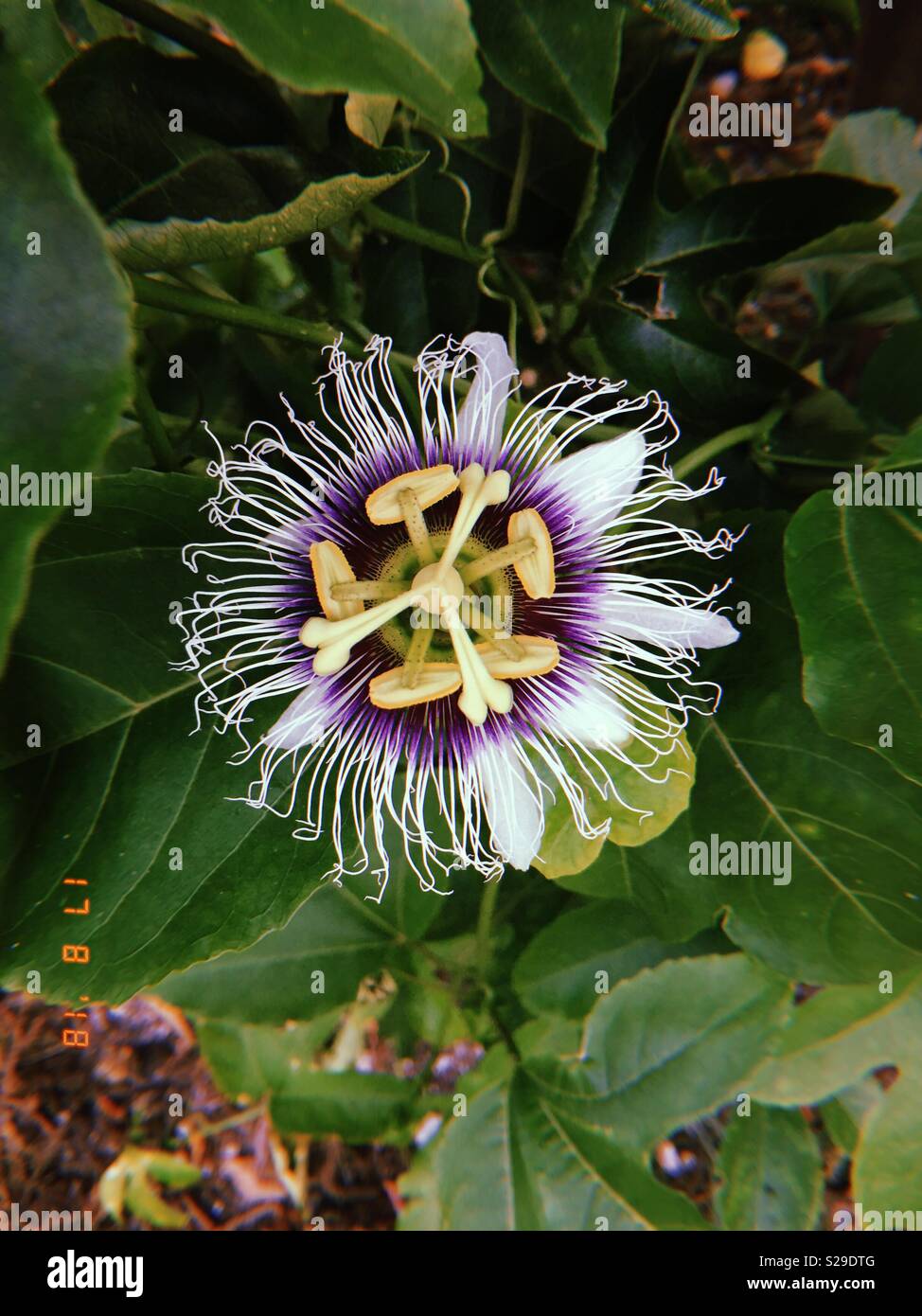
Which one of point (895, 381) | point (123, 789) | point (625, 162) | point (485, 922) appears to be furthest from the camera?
point (485, 922)

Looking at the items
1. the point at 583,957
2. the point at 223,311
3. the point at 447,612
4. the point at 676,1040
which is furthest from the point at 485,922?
the point at 223,311

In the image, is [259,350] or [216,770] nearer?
[216,770]

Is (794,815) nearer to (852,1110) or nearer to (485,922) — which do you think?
(485,922)

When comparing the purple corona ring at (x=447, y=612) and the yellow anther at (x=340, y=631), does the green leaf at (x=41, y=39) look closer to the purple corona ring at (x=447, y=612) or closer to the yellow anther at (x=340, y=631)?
the purple corona ring at (x=447, y=612)

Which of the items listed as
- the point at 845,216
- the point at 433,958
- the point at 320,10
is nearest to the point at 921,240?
the point at 845,216

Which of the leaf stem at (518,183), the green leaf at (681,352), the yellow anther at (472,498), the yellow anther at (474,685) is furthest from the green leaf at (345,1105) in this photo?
the leaf stem at (518,183)

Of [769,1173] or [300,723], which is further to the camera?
[769,1173]
